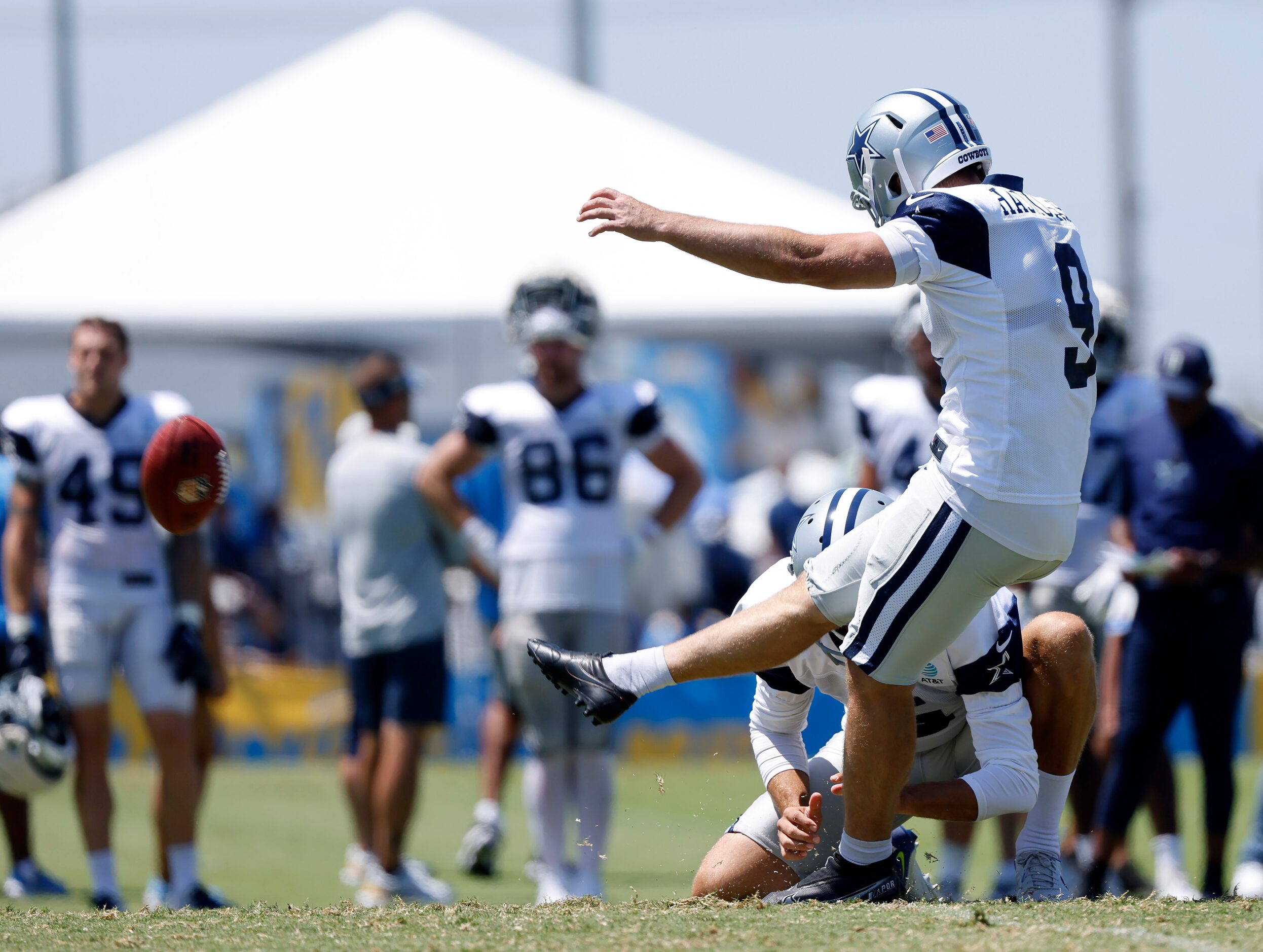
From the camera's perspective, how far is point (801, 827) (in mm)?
3805

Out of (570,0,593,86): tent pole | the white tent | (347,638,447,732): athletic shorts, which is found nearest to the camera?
(347,638,447,732): athletic shorts

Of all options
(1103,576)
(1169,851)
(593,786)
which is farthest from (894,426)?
(1169,851)

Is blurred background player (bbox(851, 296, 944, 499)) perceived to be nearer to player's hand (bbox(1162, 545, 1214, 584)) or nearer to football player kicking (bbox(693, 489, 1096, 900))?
player's hand (bbox(1162, 545, 1214, 584))

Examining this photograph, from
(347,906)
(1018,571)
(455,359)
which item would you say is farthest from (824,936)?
(455,359)

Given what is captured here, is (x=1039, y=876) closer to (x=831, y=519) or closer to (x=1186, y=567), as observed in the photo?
(x=831, y=519)

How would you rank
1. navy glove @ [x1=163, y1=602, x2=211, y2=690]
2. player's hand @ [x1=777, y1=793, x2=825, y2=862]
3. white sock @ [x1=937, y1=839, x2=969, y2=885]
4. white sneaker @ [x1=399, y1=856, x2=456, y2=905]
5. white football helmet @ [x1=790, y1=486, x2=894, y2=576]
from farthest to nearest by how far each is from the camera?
white sneaker @ [x1=399, y1=856, x2=456, y2=905], navy glove @ [x1=163, y1=602, x2=211, y2=690], white sock @ [x1=937, y1=839, x2=969, y2=885], white football helmet @ [x1=790, y1=486, x2=894, y2=576], player's hand @ [x1=777, y1=793, x2=825, y2=862]

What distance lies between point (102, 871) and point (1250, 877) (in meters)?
4.21

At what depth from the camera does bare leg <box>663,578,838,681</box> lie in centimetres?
385

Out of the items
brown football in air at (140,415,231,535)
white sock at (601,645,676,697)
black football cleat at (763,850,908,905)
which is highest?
brown football in air at (140,415,231,535)

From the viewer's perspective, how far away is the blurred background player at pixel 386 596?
6551 mm

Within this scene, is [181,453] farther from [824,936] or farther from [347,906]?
[824,936]

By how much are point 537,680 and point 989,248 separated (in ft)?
9.74

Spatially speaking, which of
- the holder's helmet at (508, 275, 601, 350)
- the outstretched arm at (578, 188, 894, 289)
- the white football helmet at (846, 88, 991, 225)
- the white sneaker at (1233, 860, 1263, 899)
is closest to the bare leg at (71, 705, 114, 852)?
the holder's helmet at (508, 275, 601, 350)

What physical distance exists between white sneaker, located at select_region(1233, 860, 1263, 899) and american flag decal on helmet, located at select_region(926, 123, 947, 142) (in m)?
3.29
